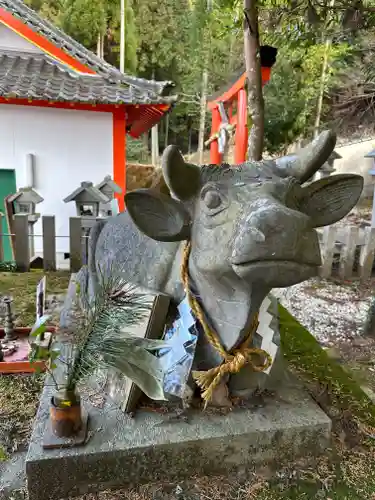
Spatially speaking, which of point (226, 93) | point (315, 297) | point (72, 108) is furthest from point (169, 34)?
point (315, 297)

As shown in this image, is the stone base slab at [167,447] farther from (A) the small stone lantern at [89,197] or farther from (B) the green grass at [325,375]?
(A) the small stone lantern at [89,197]

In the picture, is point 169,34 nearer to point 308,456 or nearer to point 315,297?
point 315,297

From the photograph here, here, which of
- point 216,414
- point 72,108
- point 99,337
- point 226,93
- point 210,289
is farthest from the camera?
point 226,93

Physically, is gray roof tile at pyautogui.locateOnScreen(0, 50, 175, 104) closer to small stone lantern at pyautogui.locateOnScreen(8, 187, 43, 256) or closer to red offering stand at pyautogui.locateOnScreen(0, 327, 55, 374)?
small stone lantern at pyautogui.locateOnScreen(8, 187, 43, 256)

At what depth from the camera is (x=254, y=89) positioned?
103 inches

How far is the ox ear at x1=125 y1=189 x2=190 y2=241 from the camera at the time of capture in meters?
1.14

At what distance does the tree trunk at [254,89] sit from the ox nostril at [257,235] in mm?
1779

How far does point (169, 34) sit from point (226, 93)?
10610 mm

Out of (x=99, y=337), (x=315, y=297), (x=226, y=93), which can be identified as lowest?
(x=315, y=297)

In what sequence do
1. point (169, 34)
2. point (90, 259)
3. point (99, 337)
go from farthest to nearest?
point (169, 34) → point (90, 259) → point (99, 337)

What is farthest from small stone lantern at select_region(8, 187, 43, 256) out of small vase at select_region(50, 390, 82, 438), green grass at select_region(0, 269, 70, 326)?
small vase at select_region(50, 390, 82, 438)

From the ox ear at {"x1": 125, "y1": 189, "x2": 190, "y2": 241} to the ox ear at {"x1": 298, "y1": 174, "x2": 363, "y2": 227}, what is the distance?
1.17ft

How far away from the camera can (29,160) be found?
5.34 meters

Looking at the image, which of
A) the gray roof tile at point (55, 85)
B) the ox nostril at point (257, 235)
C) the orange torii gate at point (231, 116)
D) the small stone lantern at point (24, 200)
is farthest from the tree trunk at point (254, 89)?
the orange torii gate at point (231, 116)
